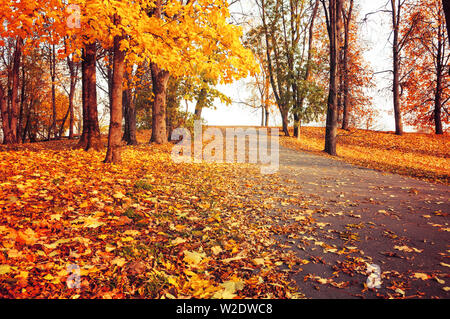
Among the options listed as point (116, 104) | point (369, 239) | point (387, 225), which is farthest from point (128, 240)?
point (116, 104)

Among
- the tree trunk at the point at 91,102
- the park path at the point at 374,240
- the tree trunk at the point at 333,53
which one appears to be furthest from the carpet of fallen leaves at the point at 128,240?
the tree trunk at the point at 333,53

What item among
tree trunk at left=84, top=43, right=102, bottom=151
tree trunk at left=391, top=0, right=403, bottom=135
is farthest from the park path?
tree trunk at left=391, top=0, right=403, bottom=135

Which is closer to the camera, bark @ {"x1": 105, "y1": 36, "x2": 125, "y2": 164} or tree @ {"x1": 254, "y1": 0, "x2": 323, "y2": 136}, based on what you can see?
bark @ {"x1": 105, "y1": 36, "x2": 125, "y2": 164}

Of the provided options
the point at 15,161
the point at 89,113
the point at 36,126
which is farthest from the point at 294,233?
the point at 36,126

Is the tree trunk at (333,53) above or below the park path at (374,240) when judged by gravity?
above

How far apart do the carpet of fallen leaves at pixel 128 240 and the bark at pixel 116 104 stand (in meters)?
1.57

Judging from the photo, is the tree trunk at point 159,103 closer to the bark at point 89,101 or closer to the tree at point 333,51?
the bark at point 89,101

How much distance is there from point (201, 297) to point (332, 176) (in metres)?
7.21

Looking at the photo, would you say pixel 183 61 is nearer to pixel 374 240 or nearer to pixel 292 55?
pixel 374 240

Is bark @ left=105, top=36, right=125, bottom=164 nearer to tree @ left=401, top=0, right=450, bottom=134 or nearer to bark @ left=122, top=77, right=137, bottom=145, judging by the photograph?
bark @ left=122, top=77, right=137, bottom=145

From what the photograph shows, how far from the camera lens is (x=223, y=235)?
3.60 m

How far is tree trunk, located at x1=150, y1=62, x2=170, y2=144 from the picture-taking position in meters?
13.1

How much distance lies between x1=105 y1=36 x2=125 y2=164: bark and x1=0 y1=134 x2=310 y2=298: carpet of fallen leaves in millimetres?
1566

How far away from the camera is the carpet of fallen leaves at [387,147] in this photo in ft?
44.4
